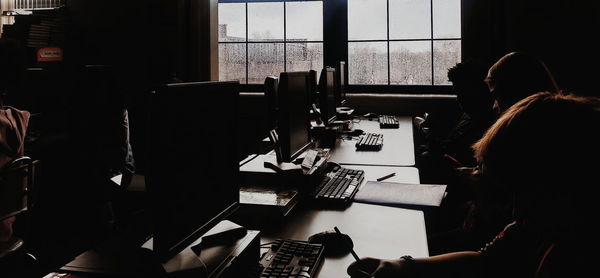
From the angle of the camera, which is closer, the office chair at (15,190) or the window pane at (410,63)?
the office chair at (15,190)

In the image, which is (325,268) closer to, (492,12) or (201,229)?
(201,229)

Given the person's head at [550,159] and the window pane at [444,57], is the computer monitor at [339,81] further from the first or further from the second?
the person's head at [550,159]

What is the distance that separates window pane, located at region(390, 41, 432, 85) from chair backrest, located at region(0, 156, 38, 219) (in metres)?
3.80

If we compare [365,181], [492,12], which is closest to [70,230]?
[365,181]

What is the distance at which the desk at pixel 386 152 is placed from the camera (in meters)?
2.60

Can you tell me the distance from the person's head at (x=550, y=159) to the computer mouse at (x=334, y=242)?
53 centimetres

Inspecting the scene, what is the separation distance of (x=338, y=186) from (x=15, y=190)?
4.68 ft

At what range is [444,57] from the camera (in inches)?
188

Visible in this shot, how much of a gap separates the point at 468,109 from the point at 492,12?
70.2 inches

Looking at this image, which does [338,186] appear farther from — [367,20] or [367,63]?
[367,20]

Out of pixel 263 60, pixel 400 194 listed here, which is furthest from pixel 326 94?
pixel 263 60

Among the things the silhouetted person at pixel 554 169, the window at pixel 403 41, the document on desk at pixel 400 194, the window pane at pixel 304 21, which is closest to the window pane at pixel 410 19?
the window at pixel 403 41

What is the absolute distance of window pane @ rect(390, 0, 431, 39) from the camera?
4.77m

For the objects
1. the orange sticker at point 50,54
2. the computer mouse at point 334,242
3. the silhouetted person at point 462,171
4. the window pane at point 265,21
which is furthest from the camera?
the window pane at point 265,21
